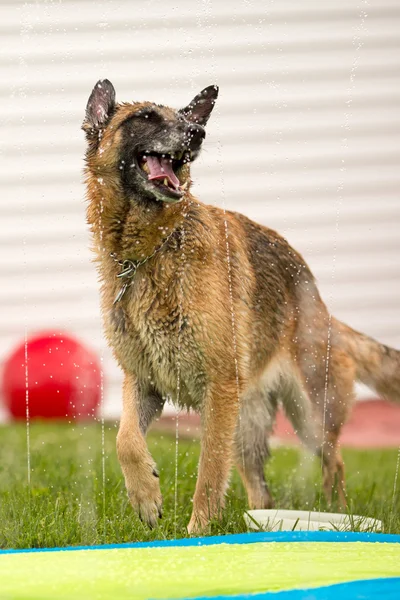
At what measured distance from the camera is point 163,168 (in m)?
4.13

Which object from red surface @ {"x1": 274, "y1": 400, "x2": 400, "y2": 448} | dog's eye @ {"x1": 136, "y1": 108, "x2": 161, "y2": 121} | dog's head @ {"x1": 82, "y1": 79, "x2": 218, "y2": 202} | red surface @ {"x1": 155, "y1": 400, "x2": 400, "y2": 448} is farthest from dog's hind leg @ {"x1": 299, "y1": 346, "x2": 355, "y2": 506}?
red surface @ {"x1": 274, "y1": 400, "x2": 400, "y2": 448}

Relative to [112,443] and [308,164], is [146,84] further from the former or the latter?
[112,443]

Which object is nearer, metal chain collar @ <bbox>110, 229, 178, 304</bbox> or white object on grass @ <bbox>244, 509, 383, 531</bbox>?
white object on grass @ <bbox>244, 509, 383, 531</bbox>

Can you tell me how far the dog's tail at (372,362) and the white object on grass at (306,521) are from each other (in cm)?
107

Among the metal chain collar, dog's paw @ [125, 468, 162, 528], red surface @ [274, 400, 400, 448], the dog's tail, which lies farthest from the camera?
red surface @ [274, 400, 400, 448]

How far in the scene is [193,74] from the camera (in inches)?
323

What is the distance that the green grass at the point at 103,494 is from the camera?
359 centimetres

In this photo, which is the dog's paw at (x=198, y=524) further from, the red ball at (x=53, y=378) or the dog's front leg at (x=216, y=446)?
the red ball at (x=53, y=378)

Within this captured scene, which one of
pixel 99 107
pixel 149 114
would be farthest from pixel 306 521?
pixel 99 107

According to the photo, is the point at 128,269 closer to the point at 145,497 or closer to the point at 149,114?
the point at 149,114

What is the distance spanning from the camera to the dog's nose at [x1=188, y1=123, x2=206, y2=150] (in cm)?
396

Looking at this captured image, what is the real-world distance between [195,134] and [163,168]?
0.83ft

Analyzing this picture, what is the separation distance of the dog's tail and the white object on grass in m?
1.07

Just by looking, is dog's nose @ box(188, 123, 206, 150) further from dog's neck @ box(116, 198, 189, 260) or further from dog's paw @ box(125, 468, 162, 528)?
dog's paw @ box(125, 468, 162, 528)
